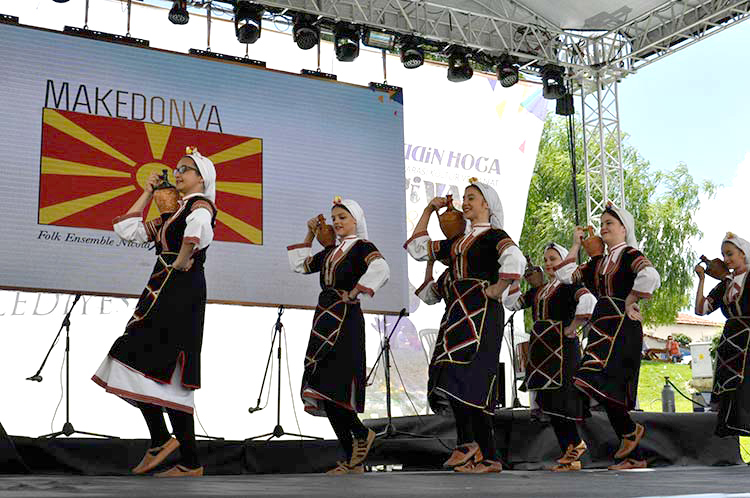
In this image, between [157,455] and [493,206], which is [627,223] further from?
[157,455]

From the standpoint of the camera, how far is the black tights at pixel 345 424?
443 centimetres

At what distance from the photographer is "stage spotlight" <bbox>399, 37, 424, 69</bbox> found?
6.76 meters

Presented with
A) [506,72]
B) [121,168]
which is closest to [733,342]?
[506,72]

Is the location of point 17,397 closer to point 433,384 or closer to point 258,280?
point 258,280

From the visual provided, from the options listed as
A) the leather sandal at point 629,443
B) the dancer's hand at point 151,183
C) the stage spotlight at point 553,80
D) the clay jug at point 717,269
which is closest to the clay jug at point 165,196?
the dancer's hand at point 151,183

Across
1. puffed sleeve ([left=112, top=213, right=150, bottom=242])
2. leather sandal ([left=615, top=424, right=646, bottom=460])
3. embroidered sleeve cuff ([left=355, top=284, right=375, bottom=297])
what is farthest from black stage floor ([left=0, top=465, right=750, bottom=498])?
leather sandal ([left=615, top=424, right=646, bottom=460])

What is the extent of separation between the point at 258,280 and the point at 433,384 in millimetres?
2065

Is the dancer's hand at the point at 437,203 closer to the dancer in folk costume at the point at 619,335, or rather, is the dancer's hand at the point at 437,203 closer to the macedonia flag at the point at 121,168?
the dancer in folk costume at the point at 619,335

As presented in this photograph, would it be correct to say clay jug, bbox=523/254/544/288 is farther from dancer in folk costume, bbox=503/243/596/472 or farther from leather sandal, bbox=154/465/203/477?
leather sandal, bbox=154/465/203/477

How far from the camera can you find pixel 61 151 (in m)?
5.49

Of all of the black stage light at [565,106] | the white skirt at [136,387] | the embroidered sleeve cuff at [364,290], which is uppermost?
the black stage light at [565,106]

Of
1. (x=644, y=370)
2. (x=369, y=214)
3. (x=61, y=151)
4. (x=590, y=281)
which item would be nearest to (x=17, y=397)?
(x=61, y=151)

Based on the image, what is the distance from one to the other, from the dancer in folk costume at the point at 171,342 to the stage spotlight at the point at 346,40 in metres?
2.86

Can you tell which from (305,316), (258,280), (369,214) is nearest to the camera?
(258,280)
